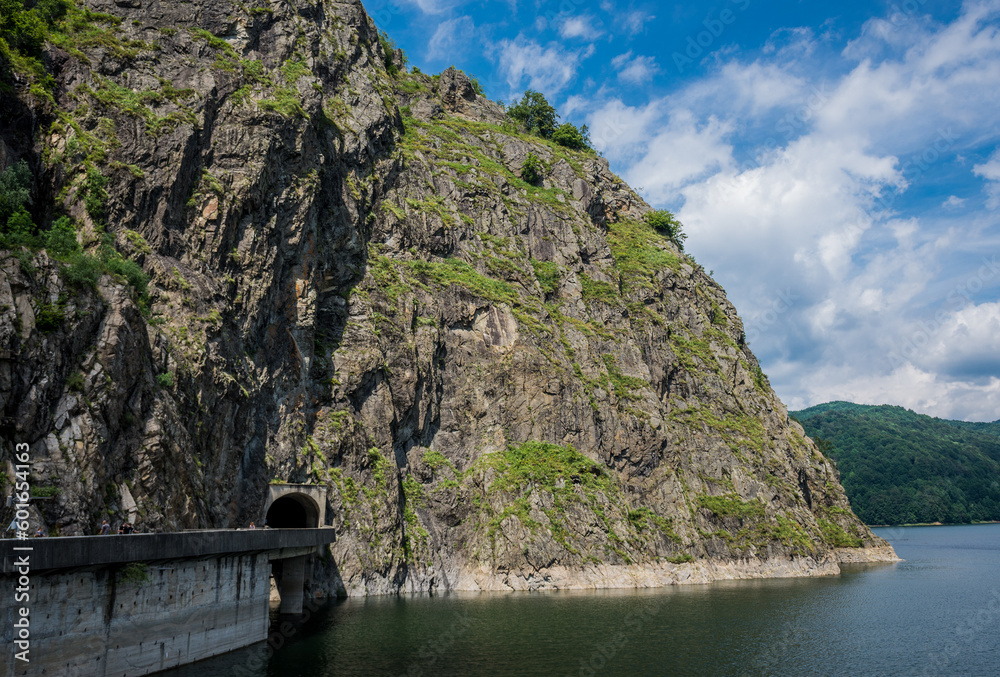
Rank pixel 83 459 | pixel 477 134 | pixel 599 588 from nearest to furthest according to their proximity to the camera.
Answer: pixel 83 459 < pixel 599 588 < pixel 477 134

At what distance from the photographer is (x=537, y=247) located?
3718 inches

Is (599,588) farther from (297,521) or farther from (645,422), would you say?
(297,521)

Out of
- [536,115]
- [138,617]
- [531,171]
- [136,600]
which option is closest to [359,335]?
[136,600]

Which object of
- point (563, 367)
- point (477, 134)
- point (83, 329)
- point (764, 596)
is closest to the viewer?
point (83, 329)

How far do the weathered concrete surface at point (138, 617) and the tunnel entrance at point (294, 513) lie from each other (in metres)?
17.8

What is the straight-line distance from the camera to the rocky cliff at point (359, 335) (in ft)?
116

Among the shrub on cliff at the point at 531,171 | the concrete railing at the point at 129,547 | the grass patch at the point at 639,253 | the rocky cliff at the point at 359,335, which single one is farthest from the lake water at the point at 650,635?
the shrub on cliff at the point at 531,171

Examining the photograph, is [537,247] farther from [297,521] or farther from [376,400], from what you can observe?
[297,521]

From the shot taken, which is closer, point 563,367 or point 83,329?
point 83,329

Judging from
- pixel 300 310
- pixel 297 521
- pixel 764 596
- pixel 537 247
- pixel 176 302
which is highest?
pixel 537 247

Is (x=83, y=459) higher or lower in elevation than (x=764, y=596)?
higher

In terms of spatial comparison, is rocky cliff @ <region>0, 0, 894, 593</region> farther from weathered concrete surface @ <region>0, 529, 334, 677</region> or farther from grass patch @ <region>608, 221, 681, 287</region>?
weathered concrete surface @ <region>0, 529, 334, 677</region>

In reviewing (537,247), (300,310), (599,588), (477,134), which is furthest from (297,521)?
(477,134)

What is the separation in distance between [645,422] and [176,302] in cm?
5593
